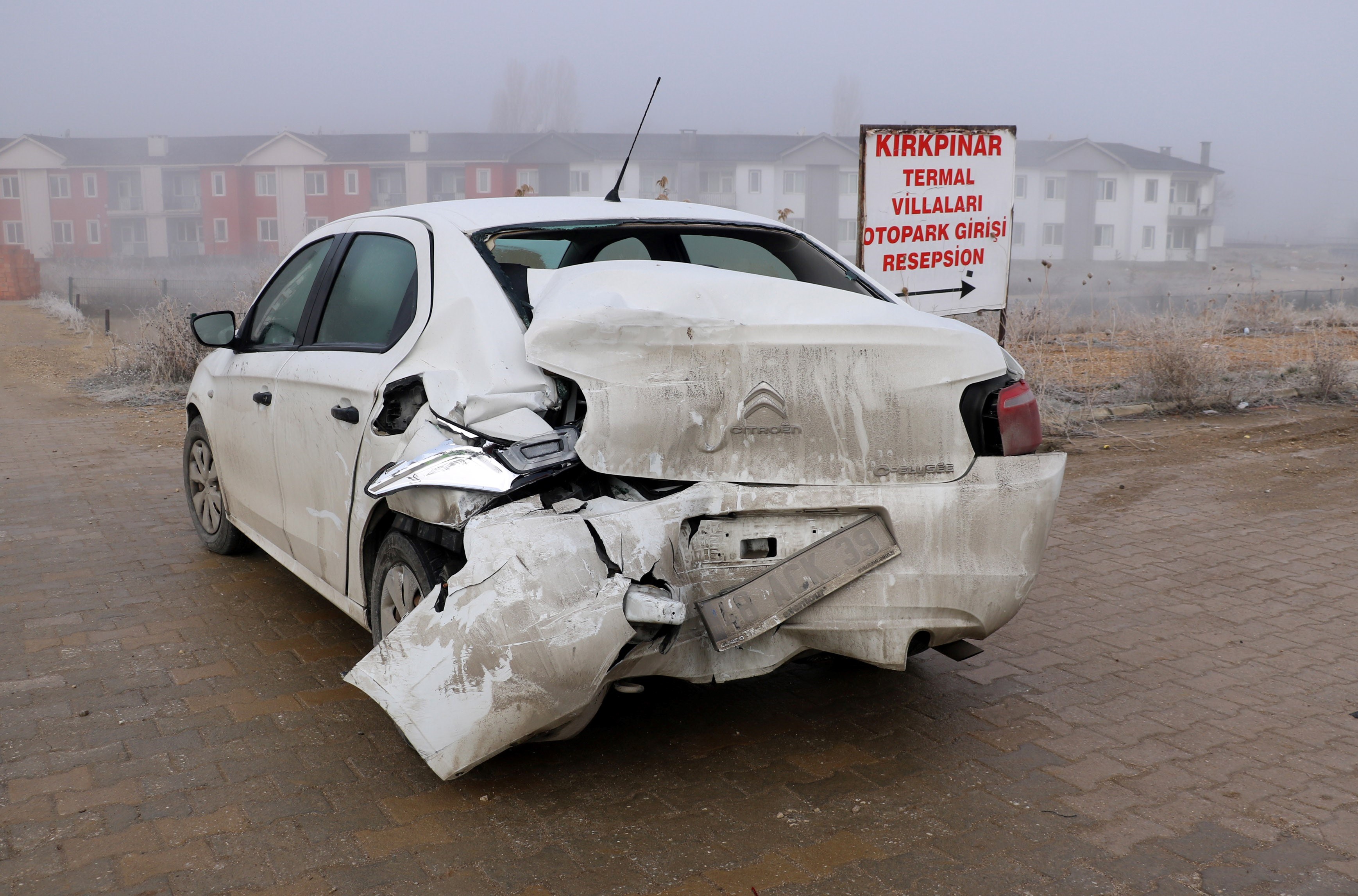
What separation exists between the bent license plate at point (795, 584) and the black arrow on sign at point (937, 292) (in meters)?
5.01

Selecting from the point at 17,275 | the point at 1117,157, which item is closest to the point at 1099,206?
the point at 1117,157

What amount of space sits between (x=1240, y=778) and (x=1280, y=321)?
19683 mm

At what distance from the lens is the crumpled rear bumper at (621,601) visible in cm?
285

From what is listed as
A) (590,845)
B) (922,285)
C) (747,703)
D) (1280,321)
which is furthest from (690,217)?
(1280,321)

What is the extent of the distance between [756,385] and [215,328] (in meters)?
3.19

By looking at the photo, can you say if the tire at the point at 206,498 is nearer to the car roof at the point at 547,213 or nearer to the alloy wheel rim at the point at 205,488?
the alloy wheel rim at the point at 205,488

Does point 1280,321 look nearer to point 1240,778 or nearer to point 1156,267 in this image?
point 1240,778

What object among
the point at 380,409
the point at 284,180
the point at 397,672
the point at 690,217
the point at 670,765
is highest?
the point at 284,180

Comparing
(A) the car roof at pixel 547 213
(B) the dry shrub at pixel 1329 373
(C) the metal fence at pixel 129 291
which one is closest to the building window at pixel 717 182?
(C) the metal fence at pixel 129 291

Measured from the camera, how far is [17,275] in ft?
126

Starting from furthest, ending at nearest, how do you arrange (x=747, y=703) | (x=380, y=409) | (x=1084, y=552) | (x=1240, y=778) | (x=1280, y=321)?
1. (x=1280, y=321)
2. (x=1084, y=552)
3. (x=747, y=703)
4. (x=380, y=409)
5. (x=1240, y=778)

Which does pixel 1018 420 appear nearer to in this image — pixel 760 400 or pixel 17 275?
pixel 760 400

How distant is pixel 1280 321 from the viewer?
20172 millimetres

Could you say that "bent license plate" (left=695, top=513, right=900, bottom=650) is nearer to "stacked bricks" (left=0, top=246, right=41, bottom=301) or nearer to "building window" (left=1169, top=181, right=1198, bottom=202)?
"stacked bricks" (left=0, top=246, right=41, bottom=301)
